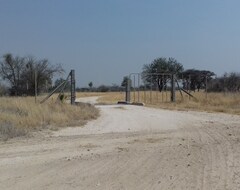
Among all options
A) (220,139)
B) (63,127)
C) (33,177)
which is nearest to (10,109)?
(63,127)

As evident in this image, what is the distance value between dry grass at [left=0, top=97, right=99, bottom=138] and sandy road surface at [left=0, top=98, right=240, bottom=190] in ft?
3.54

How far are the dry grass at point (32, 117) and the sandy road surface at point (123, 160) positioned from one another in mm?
1079

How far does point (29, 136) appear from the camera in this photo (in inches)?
614

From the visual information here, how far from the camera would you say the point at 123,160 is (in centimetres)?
1102

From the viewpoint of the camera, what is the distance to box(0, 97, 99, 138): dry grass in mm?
16297

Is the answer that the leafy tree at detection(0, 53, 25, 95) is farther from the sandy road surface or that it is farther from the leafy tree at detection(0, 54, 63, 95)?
the sandy road surface

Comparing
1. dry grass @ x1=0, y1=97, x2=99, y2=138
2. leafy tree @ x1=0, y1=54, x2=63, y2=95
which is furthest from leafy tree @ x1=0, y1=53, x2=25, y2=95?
dry grass @ x1=0, y1=97, x2=99, y2=138

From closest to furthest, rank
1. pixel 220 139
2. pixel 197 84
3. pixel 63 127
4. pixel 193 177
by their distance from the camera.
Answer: pixel 193 177 → pixel 220 139 → pixel 63 127 → pixel 197 84

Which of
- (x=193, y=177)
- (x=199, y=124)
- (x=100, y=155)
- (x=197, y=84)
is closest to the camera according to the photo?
(x=193, y=177)

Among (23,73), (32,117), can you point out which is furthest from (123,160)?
(23,73)

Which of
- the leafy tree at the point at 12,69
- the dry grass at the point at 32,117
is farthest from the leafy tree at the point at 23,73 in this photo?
the dry grass at the point at 32,117

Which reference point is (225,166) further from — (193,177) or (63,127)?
(63,127)

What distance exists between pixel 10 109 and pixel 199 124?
310 inches

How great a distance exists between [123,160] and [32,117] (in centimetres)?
863
